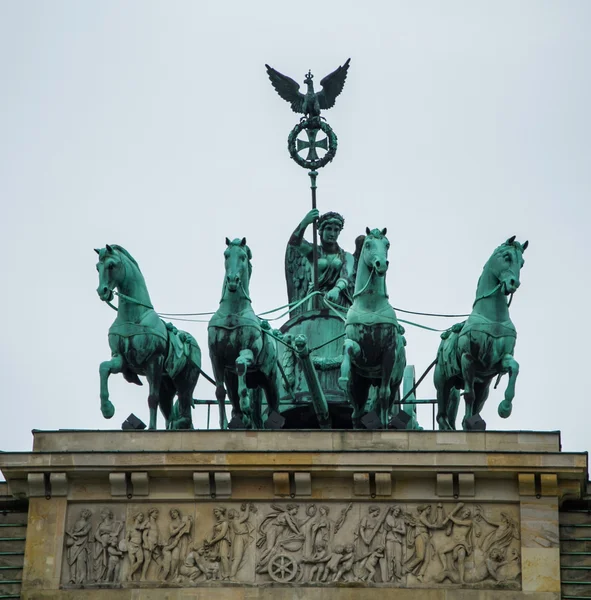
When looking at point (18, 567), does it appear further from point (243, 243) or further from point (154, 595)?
point (243, 243)

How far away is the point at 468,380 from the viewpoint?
38.4 meters

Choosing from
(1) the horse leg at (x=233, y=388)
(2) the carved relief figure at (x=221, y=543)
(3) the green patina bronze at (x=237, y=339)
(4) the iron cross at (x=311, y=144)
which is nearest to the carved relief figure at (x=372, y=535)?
(2) the carved relief figure at (x=221, y=543)

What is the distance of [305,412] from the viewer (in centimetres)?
4181

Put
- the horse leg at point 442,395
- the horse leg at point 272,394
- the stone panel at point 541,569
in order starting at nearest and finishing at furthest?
the stone panel at point 541,569
the horse leg at point 442,395
the horse leg at point 272,394

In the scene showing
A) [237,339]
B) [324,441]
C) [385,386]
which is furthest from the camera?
[237,339]

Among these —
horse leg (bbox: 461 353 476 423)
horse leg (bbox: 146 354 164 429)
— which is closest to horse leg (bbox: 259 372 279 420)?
horse leg (bbox: 146 354 164 429)

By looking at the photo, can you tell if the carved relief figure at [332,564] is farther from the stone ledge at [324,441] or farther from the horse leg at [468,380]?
the horse leg at [468,380]

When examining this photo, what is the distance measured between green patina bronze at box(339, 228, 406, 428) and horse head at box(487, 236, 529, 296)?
4.61ft

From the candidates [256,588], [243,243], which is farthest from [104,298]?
[256,588]

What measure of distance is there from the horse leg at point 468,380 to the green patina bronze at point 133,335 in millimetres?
3777

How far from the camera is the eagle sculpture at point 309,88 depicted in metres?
43.9

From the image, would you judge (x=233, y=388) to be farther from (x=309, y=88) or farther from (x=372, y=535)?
(x=309, y=88)

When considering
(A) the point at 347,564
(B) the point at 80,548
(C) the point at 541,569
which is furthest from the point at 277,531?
(C) the point at 541,569

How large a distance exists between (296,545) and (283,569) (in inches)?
14.1
